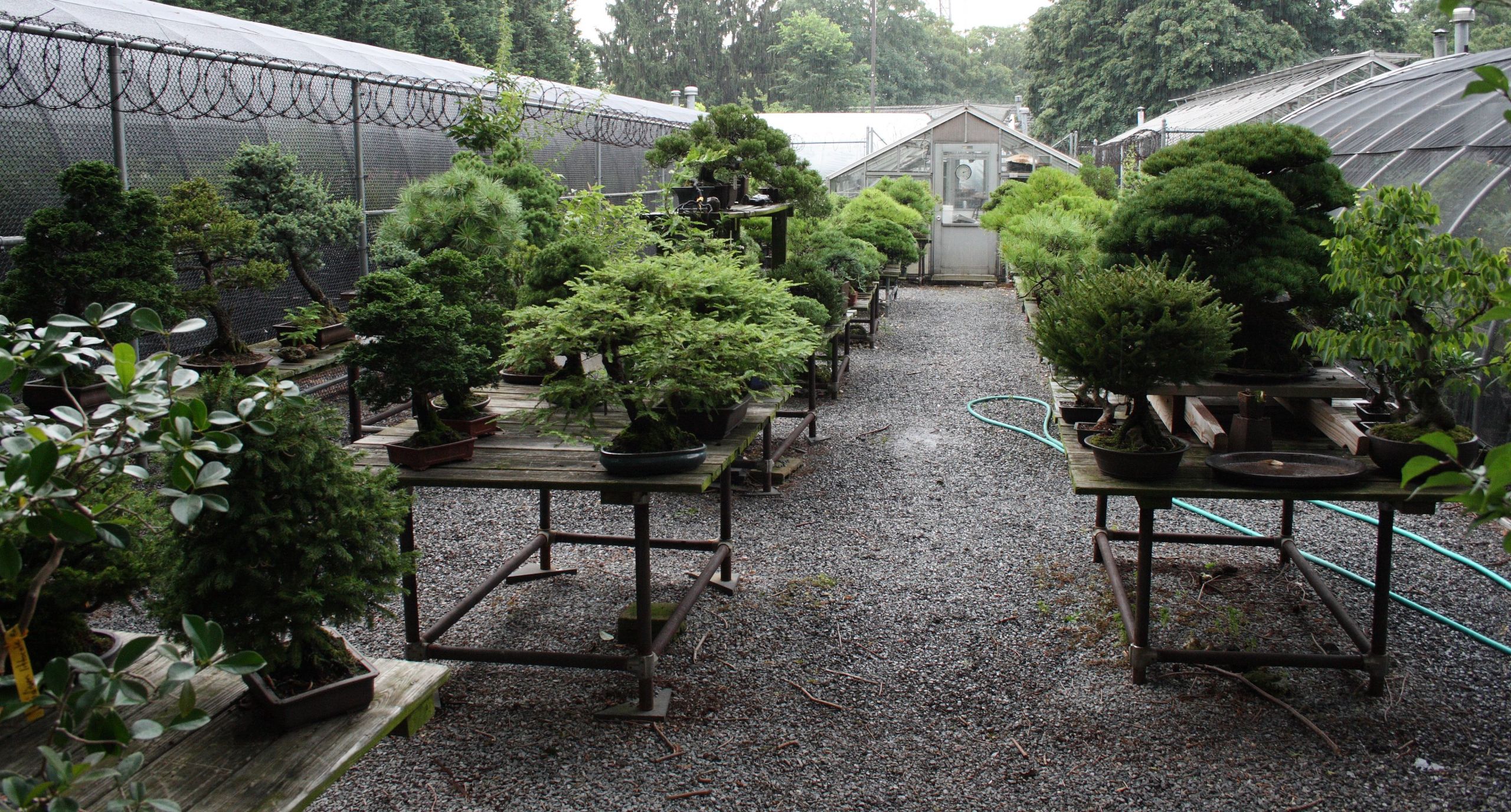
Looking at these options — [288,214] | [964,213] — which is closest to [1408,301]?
[288,214]

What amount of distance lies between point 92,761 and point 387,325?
1.93 m

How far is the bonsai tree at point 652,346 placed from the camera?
10.7ft

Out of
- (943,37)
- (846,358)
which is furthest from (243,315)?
(943,37)

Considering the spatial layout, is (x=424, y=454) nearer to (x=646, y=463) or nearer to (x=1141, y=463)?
(x=646, y=463)

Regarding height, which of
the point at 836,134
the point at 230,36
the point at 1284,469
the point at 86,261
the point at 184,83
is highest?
the point at 836,134

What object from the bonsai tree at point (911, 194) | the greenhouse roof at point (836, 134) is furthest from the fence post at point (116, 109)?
→ the greenhouse roof at point (836, 134)

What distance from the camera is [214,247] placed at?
17.4 ft

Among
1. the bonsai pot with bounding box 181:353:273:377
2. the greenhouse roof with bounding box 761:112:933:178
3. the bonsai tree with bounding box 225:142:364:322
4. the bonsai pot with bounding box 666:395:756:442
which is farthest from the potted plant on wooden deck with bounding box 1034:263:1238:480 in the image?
the greenhouse roof with bounding box 761:112:933:178

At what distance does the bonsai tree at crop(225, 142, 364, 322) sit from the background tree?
3488 centimetres

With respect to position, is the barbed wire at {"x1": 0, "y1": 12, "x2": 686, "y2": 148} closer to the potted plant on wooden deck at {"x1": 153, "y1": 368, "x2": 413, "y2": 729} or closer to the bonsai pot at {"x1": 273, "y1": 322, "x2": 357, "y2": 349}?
the bonsai pot at {"x1": 273, "y1": 322, "x2": 357, "y2": 349}

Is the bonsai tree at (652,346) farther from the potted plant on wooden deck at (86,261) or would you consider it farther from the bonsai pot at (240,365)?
the bonsai pot at (240,365)

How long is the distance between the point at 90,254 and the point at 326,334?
6.02 feet

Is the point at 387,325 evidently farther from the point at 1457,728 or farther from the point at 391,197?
the point at 391,197

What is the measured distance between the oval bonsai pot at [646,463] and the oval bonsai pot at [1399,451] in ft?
6.62
